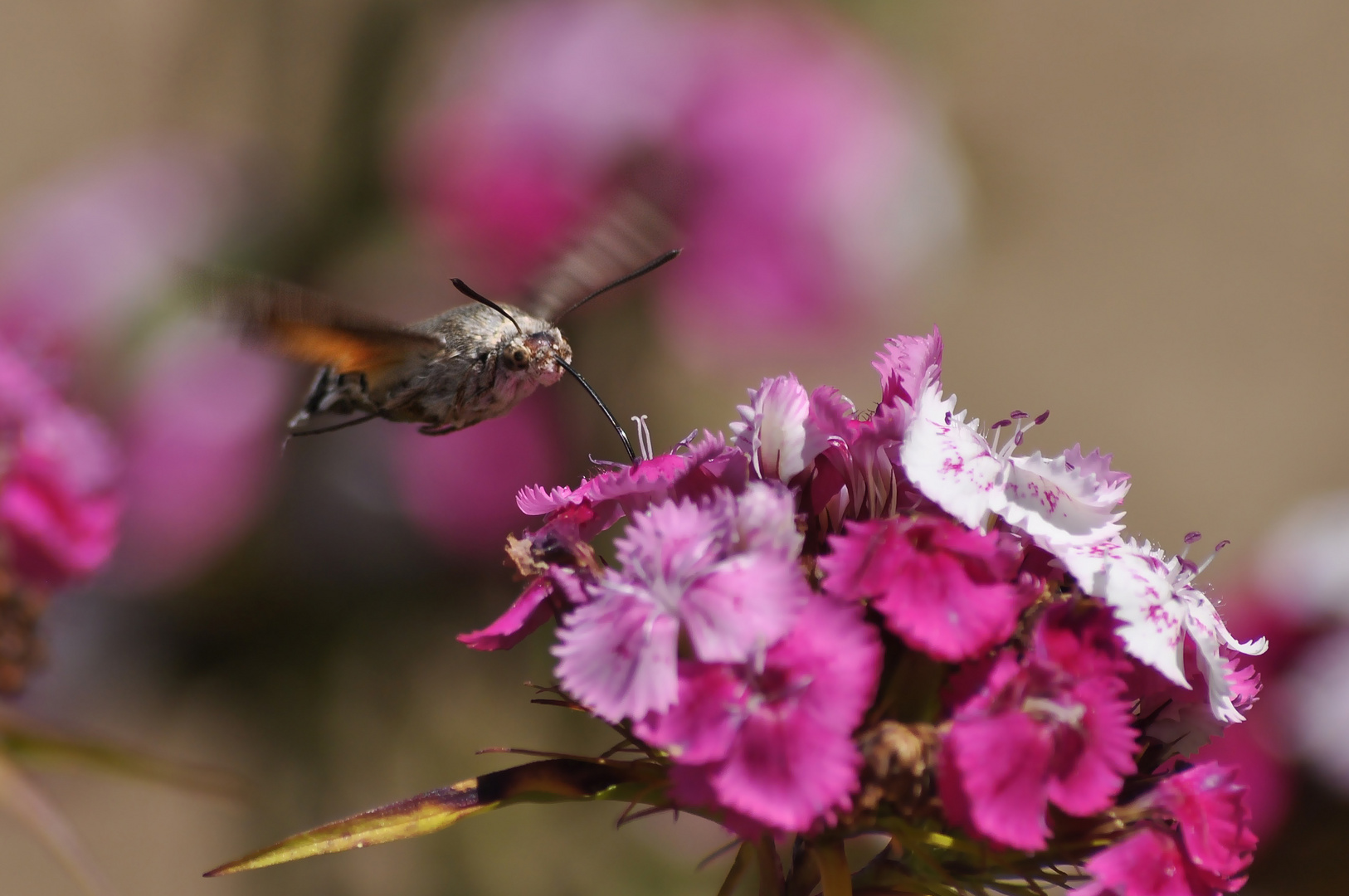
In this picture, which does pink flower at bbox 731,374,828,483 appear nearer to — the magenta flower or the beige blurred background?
the magenta flower

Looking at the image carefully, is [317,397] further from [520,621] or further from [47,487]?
[520,621]

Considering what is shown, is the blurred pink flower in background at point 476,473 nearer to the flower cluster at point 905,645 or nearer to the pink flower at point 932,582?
the flower cluster at point 905,645

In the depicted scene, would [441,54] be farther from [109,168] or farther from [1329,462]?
[1329,462]

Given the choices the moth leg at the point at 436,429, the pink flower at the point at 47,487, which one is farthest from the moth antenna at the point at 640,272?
the pink flower at the point at 47,487

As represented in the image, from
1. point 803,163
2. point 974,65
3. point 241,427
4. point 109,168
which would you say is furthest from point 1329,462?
point 109,168

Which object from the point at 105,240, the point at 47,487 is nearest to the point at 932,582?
the point at 47,487

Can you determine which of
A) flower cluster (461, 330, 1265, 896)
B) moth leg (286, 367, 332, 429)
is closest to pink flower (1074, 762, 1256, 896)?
flower cluster (461, 330, 1265, 896)
